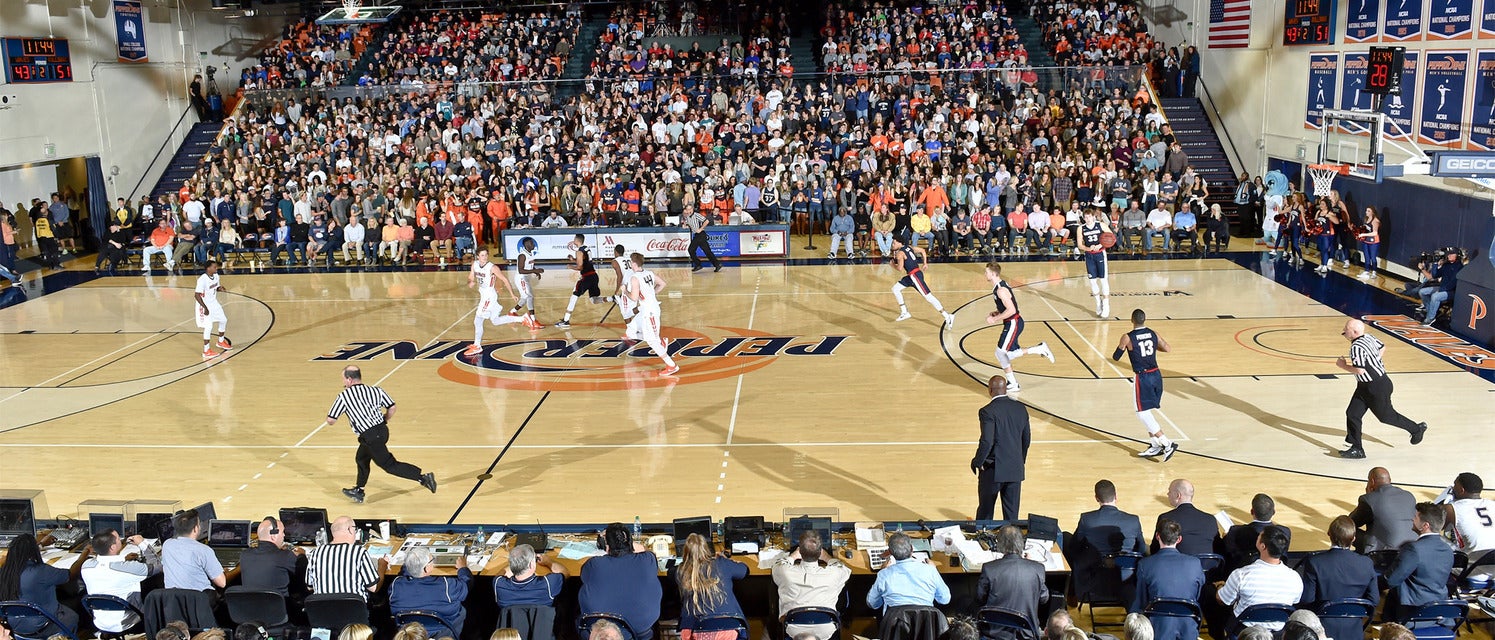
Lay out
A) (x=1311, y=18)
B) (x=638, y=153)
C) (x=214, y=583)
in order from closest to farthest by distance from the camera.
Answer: (x=214, y=583), (x=1311, y=18), (x=638, y=153)

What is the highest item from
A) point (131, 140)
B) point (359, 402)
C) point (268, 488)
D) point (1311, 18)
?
point (1311, 18)

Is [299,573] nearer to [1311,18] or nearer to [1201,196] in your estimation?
[1201,196]

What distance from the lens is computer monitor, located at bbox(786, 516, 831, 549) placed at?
999 cm

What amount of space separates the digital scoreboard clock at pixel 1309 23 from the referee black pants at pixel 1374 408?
1809 cm

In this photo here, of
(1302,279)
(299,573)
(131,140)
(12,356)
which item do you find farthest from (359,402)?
(131,140)

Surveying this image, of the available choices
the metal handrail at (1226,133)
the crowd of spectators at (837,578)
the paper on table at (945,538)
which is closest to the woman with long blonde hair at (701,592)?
the crowd of spectators at (837,578)

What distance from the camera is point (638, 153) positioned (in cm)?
3294

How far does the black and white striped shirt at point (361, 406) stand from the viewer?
42.0 ft

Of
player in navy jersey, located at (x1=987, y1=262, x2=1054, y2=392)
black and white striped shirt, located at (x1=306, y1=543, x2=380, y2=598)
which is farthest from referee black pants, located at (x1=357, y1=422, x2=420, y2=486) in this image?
player in navy jersey, located at (x1=987, y1=262, x2=1054, y2=392)

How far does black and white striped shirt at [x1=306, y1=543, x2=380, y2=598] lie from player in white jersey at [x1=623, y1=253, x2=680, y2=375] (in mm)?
8377

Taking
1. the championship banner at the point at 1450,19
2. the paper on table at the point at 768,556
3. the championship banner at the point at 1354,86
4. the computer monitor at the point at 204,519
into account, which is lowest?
the paper on table at the point at 768,556

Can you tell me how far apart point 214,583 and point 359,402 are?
11.5 ft

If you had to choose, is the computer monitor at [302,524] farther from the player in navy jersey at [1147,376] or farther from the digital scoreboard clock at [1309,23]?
the digital scoreboard clock at [1309,23]

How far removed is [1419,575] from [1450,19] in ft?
65.7
